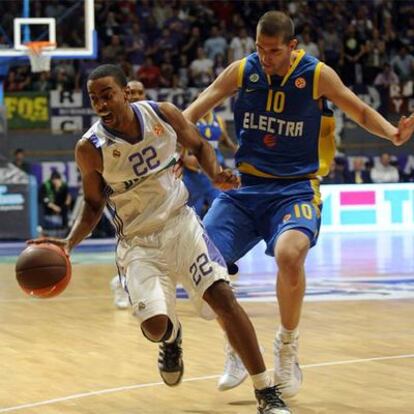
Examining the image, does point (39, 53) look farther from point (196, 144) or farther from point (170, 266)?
point (170, 266)

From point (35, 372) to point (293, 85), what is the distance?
2233mm

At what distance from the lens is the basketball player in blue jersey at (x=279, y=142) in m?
5.72

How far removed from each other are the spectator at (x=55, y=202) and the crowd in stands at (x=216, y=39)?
8.77ft

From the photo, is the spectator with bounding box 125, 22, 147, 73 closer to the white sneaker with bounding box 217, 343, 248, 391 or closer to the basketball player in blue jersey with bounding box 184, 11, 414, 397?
the basketball player in blue jersey with bounding box 184, 11, 414, 397

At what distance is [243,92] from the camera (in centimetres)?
605

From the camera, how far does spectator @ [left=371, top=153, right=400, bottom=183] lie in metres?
18.7

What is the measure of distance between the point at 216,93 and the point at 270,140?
40 cm

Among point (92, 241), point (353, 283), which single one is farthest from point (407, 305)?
point (92, 241)

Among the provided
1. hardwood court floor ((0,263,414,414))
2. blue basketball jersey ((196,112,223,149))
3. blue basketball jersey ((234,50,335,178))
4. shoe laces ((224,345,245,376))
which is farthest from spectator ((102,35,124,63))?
shoe laces ((224,345,245,376))

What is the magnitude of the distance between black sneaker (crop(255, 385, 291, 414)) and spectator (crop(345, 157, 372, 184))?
13951mm

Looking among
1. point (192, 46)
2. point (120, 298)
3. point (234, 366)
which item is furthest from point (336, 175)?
point (234, 366)

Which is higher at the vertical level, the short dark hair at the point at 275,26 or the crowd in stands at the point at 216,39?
the short dark hair at the point at 275,26

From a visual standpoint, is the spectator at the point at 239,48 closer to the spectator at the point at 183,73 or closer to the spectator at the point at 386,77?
the spectator at the point at 183,73

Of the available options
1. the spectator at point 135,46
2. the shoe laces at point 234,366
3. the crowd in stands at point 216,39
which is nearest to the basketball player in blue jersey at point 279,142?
the shoe laces at point 234,366
